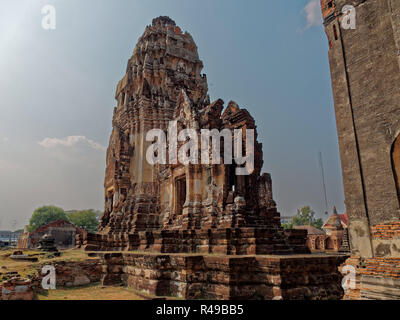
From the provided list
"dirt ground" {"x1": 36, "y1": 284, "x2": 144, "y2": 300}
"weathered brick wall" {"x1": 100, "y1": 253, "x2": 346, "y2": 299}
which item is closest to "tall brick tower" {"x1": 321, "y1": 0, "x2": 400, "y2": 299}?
"weathered brick wall" {"x1": 100, "y1": 253, "x2": 346, "y2": 299}

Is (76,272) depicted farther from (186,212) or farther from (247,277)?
(247,277)

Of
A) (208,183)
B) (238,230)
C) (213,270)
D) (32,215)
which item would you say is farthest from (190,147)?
(32,215)

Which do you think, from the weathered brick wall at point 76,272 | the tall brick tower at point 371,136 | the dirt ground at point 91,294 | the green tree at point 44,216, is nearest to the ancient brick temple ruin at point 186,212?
the dirt ground at point 91,294

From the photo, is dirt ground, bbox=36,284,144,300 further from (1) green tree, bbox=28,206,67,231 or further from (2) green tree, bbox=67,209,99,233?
(1) green tree, bbox=28,206,67,231

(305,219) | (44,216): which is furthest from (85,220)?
(305,219)

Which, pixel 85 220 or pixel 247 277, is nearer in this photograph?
pixel 247 277

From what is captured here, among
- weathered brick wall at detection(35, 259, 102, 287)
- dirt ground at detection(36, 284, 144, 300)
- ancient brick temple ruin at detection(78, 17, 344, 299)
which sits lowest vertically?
dirt ground at detection(36, 284, 144, 300)

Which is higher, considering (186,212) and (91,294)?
(186,212)

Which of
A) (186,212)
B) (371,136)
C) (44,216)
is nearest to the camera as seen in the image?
(371,136)

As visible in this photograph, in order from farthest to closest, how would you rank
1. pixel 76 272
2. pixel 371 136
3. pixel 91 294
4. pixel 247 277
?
pixel 76 272
pixel 91 294
pixel 371 136
pixel 247 277

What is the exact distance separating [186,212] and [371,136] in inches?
254

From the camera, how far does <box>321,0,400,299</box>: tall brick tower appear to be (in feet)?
23.3

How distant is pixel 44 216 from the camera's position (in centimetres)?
5956

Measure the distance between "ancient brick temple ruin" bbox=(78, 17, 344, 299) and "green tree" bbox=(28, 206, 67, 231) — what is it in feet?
152
